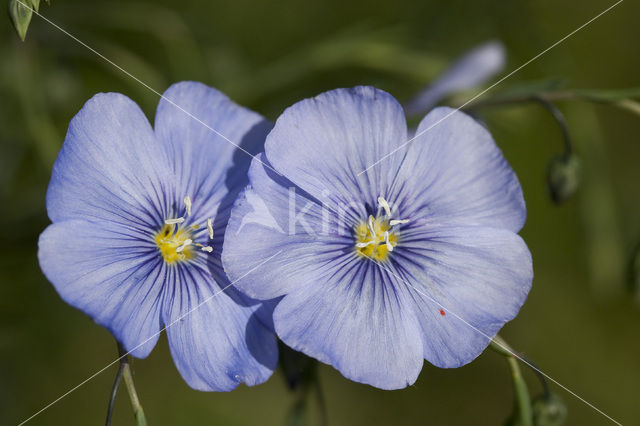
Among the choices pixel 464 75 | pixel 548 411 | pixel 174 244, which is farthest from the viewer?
pixel 464 75

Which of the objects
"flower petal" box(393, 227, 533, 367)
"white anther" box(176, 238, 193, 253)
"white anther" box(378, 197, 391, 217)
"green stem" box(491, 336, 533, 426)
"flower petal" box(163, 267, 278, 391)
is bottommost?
"green stem" box(491, 336, 533, 426)

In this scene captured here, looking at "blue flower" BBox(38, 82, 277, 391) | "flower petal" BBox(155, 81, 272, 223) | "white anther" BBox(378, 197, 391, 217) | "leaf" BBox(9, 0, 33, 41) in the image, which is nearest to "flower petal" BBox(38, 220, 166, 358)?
"blue flower" BBox(38, 82, 277, 391)

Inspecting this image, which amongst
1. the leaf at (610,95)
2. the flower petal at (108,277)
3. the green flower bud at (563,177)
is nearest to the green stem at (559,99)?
the leaf at (610,95)

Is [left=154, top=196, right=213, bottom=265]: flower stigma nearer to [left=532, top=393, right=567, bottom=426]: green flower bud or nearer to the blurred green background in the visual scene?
the blurred green background

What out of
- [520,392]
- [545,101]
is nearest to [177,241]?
[520,392]

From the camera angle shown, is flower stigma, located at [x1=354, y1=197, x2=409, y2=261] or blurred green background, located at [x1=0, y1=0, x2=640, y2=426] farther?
blurred green background, located at [x1=0, y1=0, x2=640, y2=426]

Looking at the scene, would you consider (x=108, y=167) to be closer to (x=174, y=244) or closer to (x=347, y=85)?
(x=174, y=244)

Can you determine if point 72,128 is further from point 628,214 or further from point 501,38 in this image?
point 628,214
